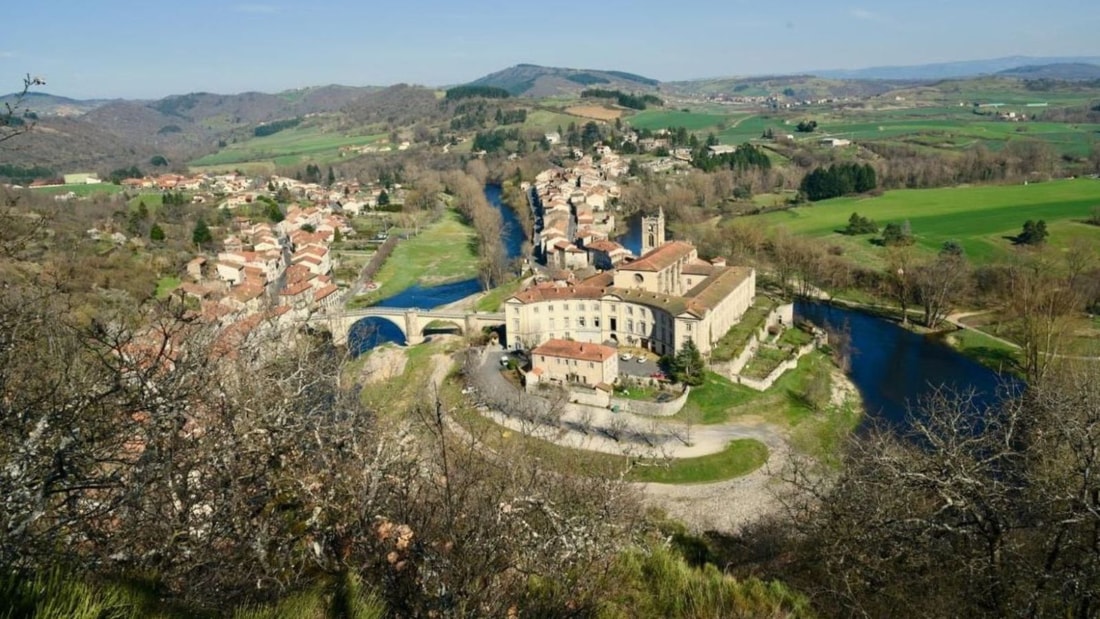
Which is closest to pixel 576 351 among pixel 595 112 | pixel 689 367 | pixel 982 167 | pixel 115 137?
pixel 689 367

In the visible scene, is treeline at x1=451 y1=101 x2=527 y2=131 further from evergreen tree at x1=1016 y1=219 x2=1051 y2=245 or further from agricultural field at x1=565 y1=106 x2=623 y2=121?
evergreen tree at x1=1016 y1=219 x2=1051 y2=245

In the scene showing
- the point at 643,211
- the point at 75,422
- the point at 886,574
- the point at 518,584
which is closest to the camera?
the point at 75,422

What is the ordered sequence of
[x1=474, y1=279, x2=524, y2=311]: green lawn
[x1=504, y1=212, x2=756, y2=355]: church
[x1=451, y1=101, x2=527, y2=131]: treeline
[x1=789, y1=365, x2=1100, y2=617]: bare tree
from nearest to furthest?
1. [x1=789, y1=365, x2=1100, y2=617]: bare tree
2. [x1=504, y1=212, x2=756, y2=355]: church
3. [x1=474, y1=279, x2=524, y2=311]: green lawn
4. [x1=451, y1=101, x2=527, y2=131]: treeline

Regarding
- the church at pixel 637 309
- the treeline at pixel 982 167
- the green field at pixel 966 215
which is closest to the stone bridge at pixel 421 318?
the church at pixel 637 309

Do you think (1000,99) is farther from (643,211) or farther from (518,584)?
(518,584)

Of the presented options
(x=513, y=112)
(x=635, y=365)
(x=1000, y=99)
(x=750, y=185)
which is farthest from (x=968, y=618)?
(x=1000, y=99)

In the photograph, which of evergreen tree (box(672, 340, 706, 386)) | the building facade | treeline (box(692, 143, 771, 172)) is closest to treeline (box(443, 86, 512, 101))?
treeline (box(692, 143, 771, 172))
